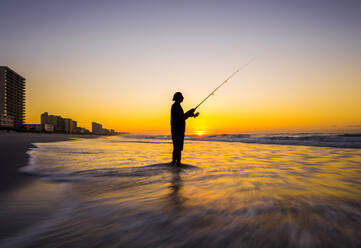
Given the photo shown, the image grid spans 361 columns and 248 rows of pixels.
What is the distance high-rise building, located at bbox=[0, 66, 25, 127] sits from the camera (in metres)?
112

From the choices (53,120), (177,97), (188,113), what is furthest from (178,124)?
(53,120)

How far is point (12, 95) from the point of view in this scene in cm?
11881

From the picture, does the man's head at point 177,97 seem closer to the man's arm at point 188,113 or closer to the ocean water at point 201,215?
the man's arm at point 188,113

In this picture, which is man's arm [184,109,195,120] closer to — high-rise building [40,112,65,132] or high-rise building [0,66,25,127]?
high-rise building [0,66,25,127]

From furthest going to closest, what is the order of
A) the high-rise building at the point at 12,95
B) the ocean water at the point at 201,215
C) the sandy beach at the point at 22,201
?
the high-rise building at the point at 12,95
the sandy beach at the point at 22,201
the ocean water at the point at 201,215

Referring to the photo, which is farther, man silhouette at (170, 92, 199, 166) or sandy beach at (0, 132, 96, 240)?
man silhouette at (170, 92, 199, 166)

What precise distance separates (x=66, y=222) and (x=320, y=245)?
8.83 feet

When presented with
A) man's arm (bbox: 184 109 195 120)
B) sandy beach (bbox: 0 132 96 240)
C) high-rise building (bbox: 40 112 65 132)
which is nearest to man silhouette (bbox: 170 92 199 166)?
man's arm (bbox: 184 109 195 120)

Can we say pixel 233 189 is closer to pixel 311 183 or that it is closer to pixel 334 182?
pixel 311 183

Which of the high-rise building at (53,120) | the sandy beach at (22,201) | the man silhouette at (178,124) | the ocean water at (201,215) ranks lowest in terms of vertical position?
the ocean water at (201,215)

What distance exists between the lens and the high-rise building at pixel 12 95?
369ft

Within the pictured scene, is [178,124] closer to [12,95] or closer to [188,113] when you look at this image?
[188,113]

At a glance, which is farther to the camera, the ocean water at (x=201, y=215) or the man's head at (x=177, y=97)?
the man's head at (x=177, y=97)

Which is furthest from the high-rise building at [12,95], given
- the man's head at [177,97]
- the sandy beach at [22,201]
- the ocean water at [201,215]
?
the ocean water at [201,215]
